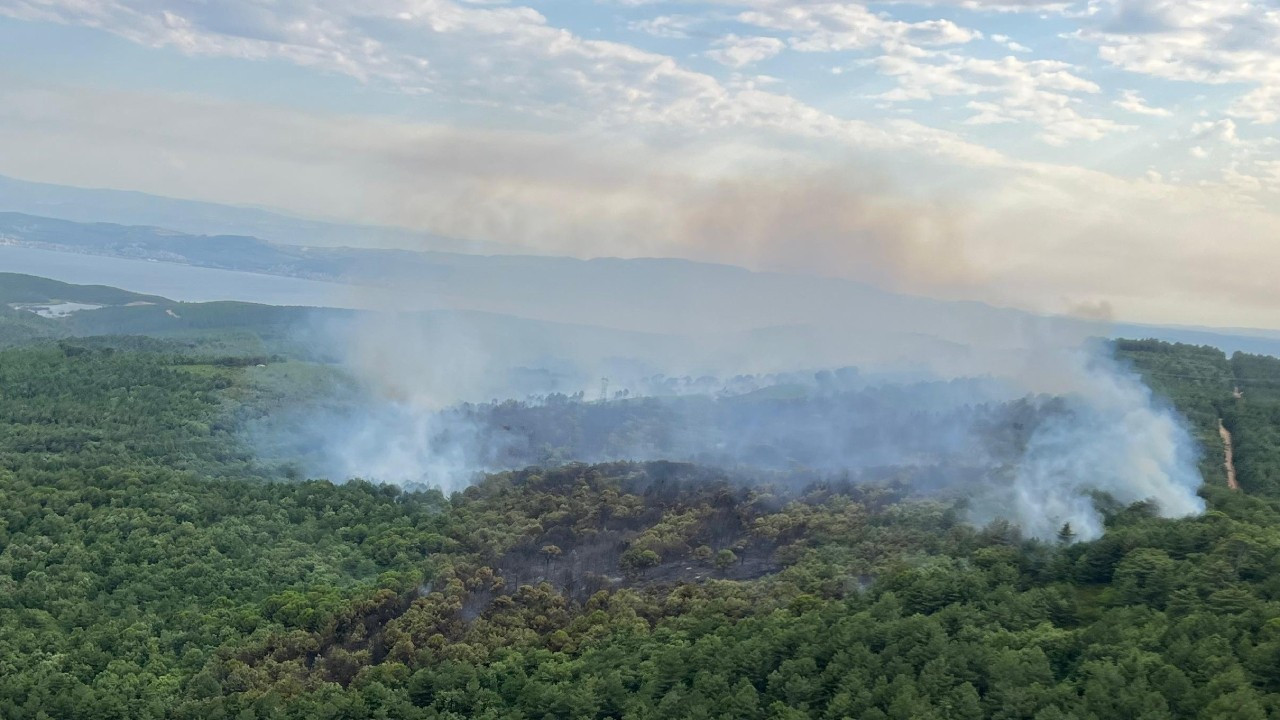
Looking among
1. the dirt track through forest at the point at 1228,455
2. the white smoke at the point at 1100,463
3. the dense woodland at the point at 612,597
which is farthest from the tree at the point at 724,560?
the dirt track through forest at the point at 1228,455

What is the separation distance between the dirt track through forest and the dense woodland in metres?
0.86

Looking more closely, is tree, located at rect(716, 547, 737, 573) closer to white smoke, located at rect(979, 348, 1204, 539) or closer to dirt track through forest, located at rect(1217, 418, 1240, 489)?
white smoke, located at rect(979, 348, 1204, 539)

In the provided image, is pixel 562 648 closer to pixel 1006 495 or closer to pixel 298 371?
pixel 1006 495

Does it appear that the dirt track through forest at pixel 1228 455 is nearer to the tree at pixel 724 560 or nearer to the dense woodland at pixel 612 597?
the dense woodland at pixel 612 597

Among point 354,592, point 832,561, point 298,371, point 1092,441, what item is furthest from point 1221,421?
point 298,371

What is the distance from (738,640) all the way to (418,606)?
59.8 feet

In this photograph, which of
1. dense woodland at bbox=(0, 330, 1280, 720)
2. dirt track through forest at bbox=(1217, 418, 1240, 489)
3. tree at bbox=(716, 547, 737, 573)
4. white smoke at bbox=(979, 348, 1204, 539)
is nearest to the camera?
dense woodland at bbox=(0, 330, 1280, 720)

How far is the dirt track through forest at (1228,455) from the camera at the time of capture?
72.1m

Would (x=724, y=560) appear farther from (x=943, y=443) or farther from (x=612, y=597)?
(x=943, y=443)

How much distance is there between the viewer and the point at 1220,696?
36438 millimetres

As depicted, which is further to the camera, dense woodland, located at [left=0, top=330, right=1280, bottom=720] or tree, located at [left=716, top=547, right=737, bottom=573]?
tree, located at [left=716, top=547, right=737, bottom=573]

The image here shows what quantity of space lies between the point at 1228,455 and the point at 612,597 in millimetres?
45032

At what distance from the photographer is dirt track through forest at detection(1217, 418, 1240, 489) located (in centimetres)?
7206

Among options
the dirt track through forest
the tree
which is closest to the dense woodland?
the tree
